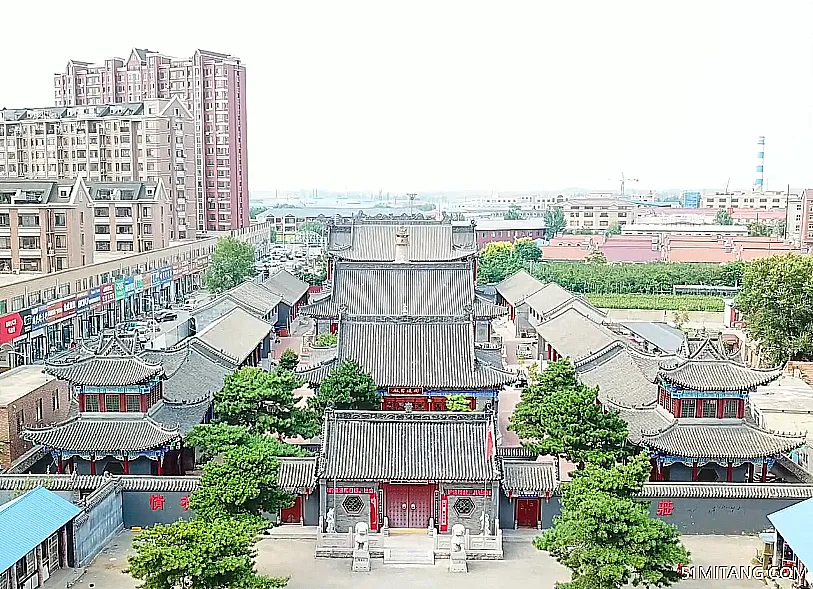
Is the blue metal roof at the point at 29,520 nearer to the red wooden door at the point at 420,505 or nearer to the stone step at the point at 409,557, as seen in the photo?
the stone step at the point at 409,557

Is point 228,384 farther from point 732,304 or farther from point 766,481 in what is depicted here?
point 732,304

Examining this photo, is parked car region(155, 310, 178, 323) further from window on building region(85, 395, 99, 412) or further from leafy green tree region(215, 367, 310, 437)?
leafy green tree region(215, 367, 310, 437)

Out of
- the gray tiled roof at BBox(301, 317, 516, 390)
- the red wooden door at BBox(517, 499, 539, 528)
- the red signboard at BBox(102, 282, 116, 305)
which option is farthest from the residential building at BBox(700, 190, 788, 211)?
the red wooden door at BBox(517, 499, 539, 528)

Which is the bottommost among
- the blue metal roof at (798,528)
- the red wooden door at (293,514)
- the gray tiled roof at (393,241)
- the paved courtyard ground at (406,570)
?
the paved courtyard ground at (406,570)

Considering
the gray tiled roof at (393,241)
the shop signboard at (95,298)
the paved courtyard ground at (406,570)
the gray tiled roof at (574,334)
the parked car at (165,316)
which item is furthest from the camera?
the parked car at (165,316)

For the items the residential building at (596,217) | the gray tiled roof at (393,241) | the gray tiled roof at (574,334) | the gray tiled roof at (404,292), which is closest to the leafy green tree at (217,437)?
the gray tiled roof at (404,292)

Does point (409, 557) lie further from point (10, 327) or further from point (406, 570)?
point (10, 327)
